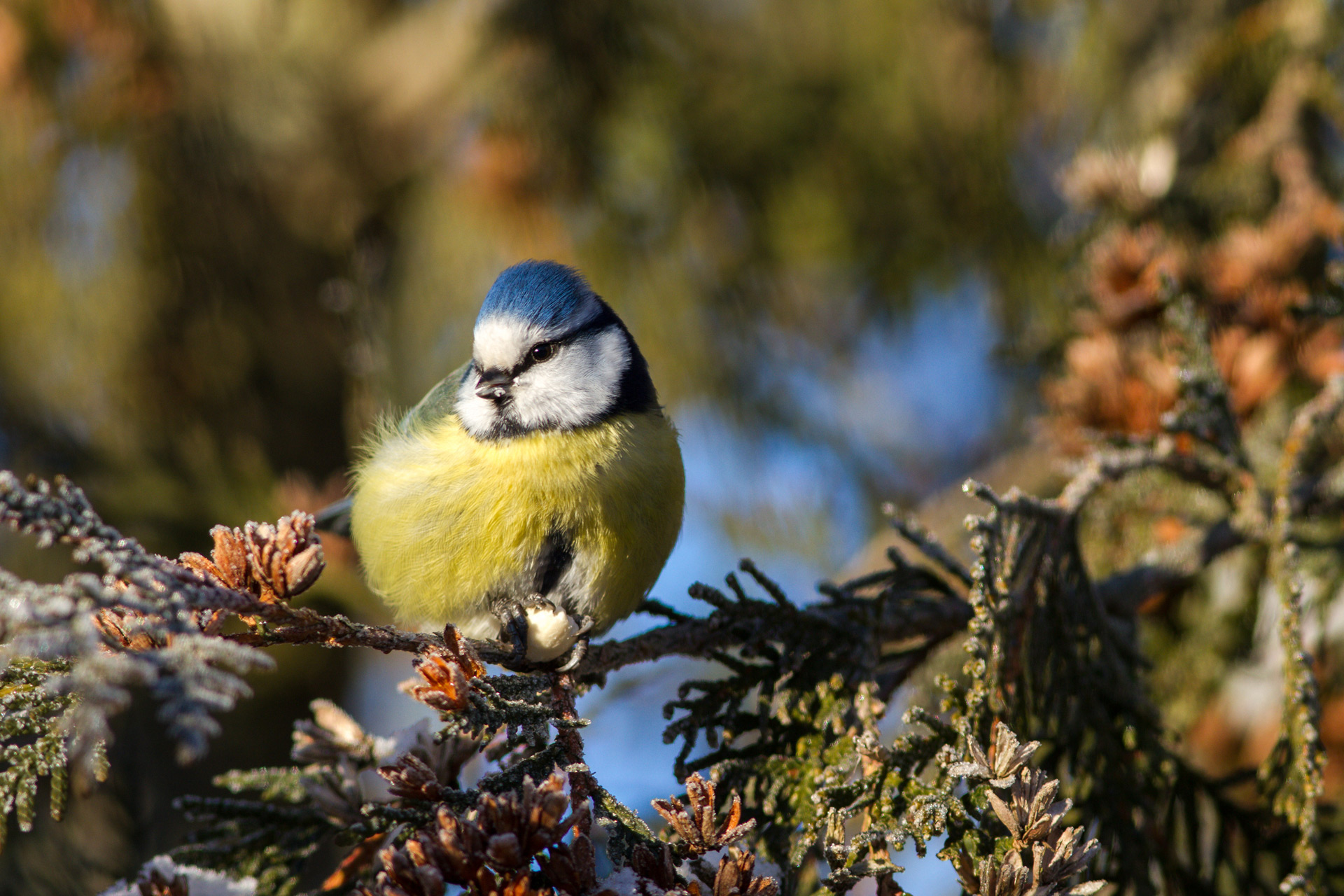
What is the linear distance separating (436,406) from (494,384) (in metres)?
0.12

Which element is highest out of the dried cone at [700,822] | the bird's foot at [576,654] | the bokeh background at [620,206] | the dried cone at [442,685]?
the bokeh background at [620,206]

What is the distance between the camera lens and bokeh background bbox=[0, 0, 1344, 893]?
1.68m

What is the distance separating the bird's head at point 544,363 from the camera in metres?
1.28

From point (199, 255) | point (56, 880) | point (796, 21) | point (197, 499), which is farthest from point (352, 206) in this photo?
point (56, 880)

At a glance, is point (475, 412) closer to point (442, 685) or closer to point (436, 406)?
point (436, 406)

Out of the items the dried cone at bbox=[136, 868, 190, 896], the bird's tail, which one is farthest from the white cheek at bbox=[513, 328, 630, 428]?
the dried cone at bbox=[136, 868, 190, 896]

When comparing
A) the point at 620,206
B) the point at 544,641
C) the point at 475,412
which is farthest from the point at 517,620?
the point at 620,206

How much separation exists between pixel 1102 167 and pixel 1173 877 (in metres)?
1.13

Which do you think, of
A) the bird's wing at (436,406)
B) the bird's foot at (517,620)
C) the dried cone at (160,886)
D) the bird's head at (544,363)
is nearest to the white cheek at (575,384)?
the bird's head at (544,363)

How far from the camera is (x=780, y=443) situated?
2299mm

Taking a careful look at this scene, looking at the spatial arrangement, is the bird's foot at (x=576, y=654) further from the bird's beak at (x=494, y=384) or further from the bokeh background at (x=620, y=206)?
the bokeh background at (x=620, y=206)

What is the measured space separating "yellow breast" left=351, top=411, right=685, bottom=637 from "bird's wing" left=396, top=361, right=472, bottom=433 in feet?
0.15

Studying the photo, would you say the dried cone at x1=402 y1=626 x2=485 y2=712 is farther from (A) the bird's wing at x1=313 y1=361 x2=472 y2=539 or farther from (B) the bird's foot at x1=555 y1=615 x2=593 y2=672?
(A) the bird's wing at x1=313 y1=361 x2=472 y2=539

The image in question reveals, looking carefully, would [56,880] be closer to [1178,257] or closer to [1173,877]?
[1173,877]
